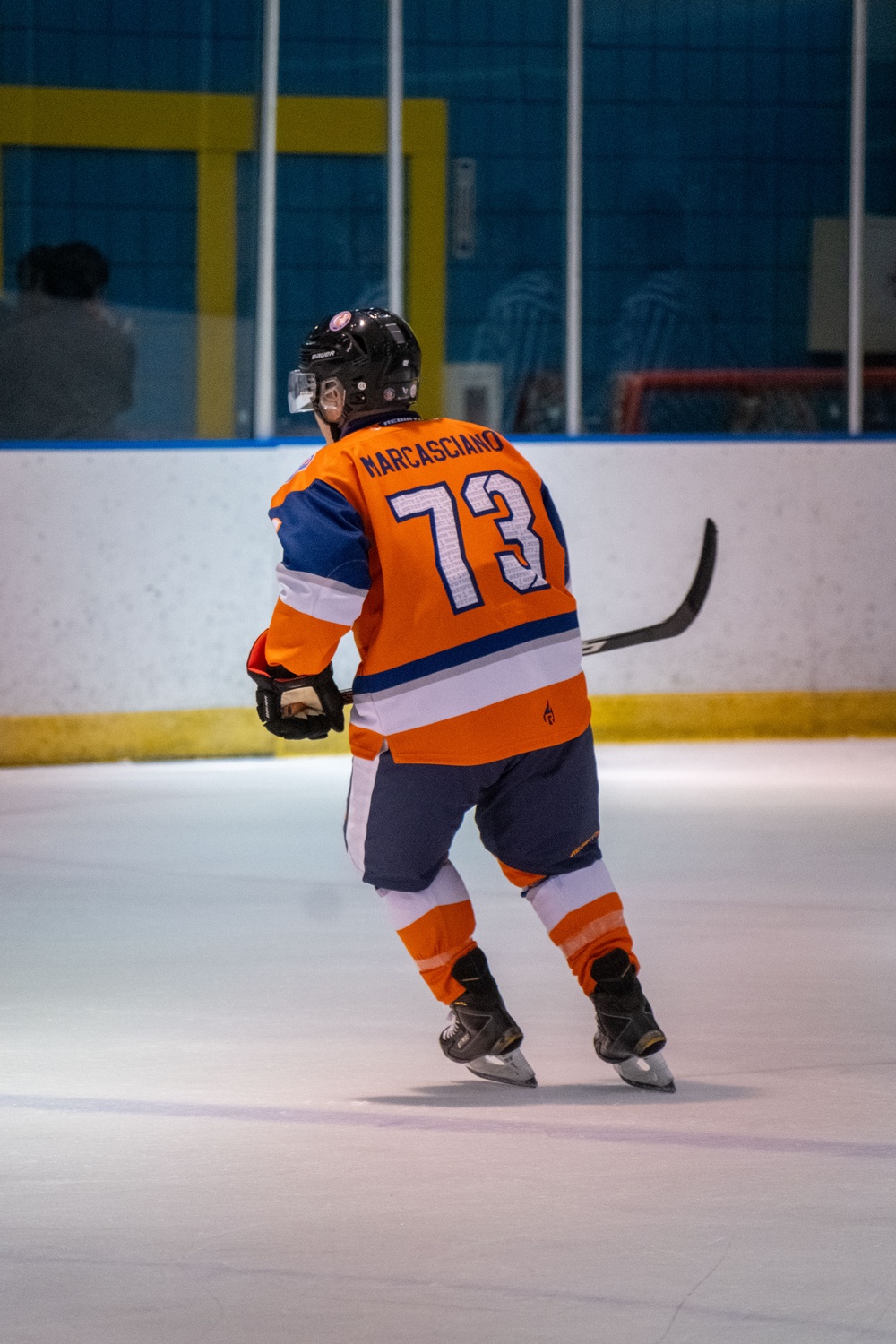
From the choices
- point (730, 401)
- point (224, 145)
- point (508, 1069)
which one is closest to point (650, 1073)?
point (508, 1069)

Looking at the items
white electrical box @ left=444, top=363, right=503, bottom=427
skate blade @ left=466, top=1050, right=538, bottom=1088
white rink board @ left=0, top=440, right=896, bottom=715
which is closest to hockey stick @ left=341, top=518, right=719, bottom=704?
skate blade @ left=466, top=1050, right=538, bottom=1088

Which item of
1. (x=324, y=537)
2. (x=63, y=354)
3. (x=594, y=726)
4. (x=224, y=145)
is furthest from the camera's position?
(x=594, y=726)

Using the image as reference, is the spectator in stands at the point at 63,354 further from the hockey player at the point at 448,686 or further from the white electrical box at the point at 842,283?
the hockey player at the point at 448,686

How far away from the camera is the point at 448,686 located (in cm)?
299

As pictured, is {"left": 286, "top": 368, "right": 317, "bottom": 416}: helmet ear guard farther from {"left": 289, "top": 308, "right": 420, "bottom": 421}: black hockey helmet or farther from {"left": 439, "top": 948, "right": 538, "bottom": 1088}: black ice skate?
{"left": 439, "top": 948, "right": 538, "bottom": 1088}: black ice skate

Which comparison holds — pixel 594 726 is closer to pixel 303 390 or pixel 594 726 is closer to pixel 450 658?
pixel 303 390

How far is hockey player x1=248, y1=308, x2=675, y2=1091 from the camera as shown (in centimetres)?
294

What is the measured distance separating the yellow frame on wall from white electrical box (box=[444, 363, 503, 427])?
0.14ft

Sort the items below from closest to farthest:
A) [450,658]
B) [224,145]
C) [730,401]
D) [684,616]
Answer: [450,658] → [684,616] → [224,145] → [730,401]

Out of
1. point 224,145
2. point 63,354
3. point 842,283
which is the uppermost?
point 224,145

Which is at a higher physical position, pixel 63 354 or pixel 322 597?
pixel 63 354

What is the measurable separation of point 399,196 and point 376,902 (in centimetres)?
356

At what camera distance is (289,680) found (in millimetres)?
2967

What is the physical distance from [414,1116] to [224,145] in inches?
194
